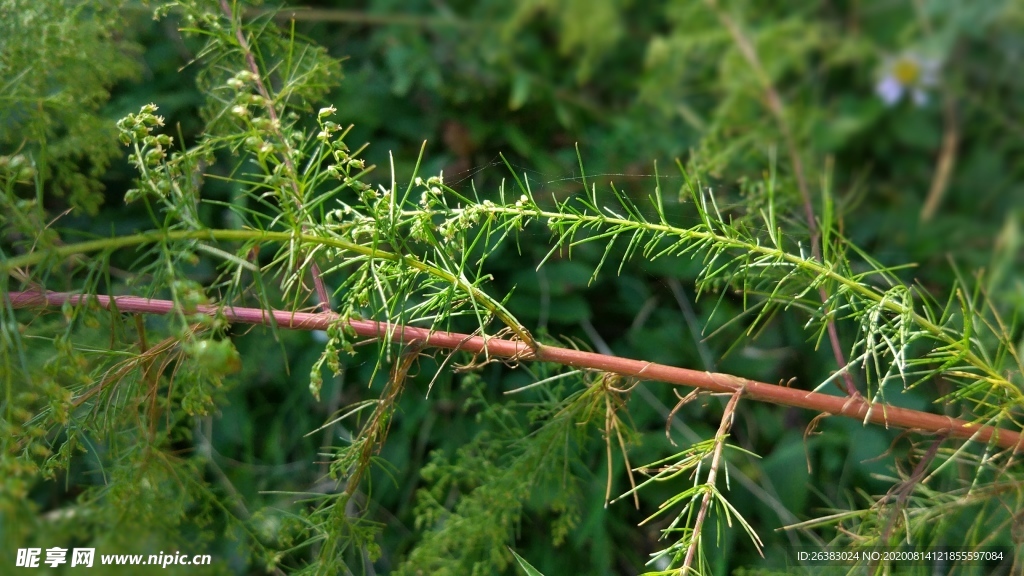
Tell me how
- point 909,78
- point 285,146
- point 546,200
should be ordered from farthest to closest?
1. point 909,78
2. point 546,200
3. point 285,146

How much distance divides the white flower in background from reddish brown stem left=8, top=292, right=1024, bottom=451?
85cm

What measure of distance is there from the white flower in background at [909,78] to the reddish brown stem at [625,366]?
85cm

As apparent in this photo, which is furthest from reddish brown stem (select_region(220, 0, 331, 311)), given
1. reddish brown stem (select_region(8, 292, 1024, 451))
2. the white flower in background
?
the white flower in background

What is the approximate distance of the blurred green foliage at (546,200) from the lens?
57 centimetres

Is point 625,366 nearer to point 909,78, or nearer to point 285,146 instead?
point 285,146

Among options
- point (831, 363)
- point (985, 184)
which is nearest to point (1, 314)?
point (831, 363)

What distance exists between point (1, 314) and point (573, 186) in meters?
0.45

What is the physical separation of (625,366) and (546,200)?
0.25 meters

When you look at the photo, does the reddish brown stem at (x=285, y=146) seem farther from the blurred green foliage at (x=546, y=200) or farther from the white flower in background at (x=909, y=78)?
the white flower in background at (x=909, y=78)

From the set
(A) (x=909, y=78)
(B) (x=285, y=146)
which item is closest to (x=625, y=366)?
(B) (x=285, y=146)

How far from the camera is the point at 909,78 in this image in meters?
1.21

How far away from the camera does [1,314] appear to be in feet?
1.11

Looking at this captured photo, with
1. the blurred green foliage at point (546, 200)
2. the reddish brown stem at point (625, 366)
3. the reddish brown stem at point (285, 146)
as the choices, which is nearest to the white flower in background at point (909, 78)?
the blurred green foliage at point (546, 200)

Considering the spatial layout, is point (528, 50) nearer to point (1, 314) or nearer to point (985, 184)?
point (985, 184)
